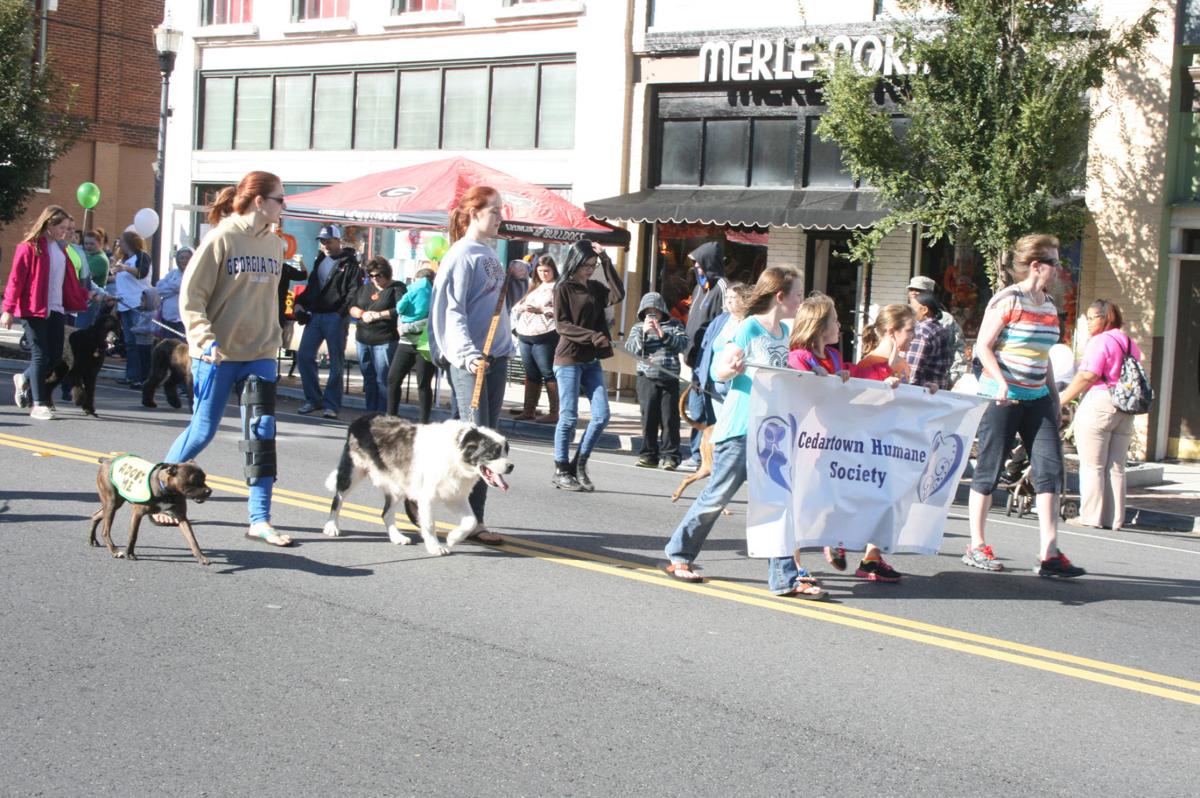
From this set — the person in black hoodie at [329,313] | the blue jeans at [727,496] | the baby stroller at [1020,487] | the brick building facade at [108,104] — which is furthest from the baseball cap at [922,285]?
the brick building facade at [108,104]

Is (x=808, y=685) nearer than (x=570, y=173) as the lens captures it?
Yes

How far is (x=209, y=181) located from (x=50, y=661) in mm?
23881

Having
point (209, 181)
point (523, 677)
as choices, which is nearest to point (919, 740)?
point (523, 677)

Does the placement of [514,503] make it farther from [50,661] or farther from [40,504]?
[50,661]

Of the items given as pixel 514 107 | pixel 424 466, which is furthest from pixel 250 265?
pixel 514 107

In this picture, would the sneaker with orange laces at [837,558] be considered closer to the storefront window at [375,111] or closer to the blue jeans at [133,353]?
the blue jeans at [133,353]

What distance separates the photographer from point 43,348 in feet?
45.0

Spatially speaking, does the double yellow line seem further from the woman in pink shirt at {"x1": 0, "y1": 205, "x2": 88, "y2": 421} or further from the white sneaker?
the white sneaker

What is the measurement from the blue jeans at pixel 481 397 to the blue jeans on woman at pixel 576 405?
280cm

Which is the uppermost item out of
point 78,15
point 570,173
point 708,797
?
point 78,15

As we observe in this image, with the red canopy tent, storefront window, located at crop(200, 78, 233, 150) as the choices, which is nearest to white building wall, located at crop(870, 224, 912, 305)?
the red canopy tent

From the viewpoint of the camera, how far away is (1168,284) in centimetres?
1717

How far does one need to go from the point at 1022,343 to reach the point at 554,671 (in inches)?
158

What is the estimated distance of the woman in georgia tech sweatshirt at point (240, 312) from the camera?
798cm
